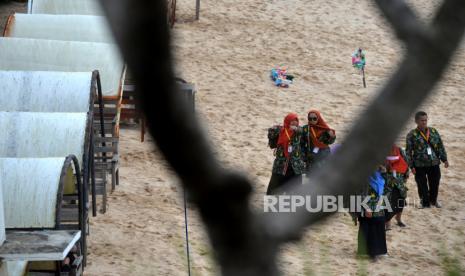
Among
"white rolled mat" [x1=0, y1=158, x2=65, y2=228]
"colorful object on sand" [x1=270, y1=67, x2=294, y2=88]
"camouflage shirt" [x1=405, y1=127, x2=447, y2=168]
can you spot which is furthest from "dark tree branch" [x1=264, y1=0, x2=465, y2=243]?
"colorful object on sand" [x1=270, y1=67, x2=294, y2=88]

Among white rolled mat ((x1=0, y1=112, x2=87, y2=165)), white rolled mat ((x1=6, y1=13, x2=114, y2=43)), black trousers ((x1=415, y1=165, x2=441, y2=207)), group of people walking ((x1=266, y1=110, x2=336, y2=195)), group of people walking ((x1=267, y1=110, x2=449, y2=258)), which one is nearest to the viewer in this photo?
white rolled mat ((x1=0, y1=112, x2=87, y2=165))

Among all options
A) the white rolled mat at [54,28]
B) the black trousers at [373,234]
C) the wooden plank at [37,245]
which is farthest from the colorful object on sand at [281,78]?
the wooden plank at [37,245]

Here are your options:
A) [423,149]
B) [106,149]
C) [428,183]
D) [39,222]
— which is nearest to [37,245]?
[39,222]

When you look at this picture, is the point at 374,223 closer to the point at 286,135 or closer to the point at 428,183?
the point at 286,135

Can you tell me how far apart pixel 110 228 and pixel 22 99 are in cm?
149

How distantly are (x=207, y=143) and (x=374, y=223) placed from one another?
28.3 feet

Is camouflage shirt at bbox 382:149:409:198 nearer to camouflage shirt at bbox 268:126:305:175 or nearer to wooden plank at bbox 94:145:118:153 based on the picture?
camouflage shirt at bbox 268:126:305:175

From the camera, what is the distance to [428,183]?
12.0m

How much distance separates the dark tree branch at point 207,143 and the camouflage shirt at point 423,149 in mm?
9873

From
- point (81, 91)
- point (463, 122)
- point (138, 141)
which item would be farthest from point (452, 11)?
point (463, 122)

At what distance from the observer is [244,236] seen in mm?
1195

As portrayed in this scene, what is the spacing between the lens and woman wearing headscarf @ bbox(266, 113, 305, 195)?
10.0 m

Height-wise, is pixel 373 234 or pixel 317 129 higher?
pixel 317 129

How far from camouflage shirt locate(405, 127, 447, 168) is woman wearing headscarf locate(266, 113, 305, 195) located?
1484 mm
